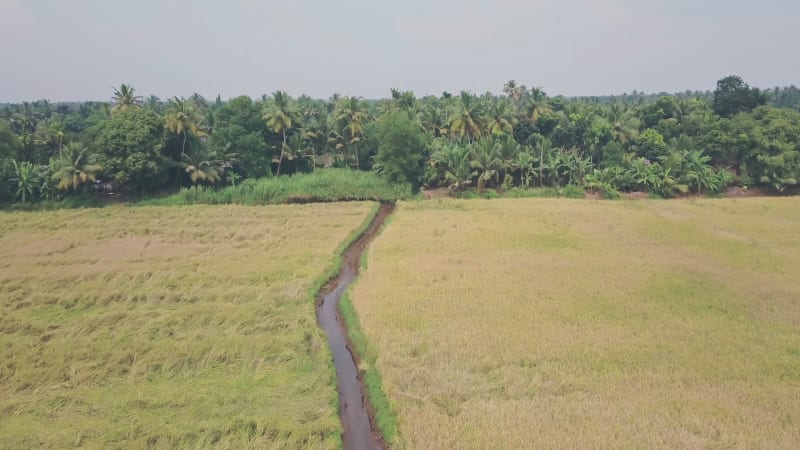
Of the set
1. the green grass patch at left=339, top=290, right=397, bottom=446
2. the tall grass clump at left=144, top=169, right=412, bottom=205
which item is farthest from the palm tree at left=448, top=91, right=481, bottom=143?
the green grass patch at left=339, top=290, right=397, bottom=446

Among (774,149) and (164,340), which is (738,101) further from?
(164,340)

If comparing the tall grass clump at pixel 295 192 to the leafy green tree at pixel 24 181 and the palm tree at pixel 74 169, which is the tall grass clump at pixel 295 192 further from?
the leafy green tree at pixel 24 181

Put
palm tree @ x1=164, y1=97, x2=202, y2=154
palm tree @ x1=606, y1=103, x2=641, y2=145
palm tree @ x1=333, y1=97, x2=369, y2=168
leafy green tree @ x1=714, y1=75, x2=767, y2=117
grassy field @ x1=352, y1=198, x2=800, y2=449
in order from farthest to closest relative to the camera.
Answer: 1. leafy green tree @ x1=714, y1=75, x2=767, y2=117
2. palm tree @ x1=606, y1=103, x2=641, y2=145
3. palm tree @ x1=333, y1=97, x2=369, y2=168
4. palm tree @ x1=164, y1=97, x2=202, y2=154
5. grassy field @ x1=352, y1=198, x2=800, y2=449

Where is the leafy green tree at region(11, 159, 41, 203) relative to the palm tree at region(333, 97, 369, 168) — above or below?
below

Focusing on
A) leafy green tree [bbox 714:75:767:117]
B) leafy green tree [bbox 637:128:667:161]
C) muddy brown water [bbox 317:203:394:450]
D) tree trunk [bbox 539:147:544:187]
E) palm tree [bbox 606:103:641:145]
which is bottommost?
muddy brown water [bbox 317:203:394:450]

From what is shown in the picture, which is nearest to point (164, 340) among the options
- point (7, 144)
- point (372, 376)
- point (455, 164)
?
point (372, 376)

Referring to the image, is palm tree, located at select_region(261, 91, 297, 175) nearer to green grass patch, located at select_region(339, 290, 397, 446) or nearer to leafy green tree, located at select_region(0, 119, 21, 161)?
leafy green tree, located at select_region(0, 119, 21, 161)
